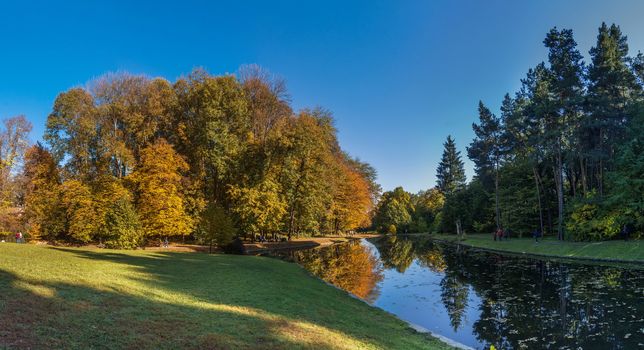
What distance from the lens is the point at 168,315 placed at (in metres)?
8.14

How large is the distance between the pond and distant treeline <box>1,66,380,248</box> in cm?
1374

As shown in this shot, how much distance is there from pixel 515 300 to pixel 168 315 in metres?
14.0

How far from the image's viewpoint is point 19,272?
10.0m

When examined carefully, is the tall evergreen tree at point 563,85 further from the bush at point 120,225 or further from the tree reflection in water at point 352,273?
the bush at point 120,225

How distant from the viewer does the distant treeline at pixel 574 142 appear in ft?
99.3

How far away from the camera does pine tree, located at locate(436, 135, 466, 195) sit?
9289 cm

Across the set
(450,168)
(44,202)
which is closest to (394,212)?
(450,168)

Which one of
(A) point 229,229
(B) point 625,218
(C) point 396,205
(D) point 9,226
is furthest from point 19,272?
(C) point 396,205

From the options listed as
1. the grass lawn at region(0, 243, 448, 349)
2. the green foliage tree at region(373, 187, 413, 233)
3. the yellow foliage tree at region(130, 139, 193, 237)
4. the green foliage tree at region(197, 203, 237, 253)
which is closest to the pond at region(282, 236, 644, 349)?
the grass lawn at region(0, 243, 448, 349)

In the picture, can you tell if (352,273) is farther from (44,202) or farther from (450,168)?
(450,168)

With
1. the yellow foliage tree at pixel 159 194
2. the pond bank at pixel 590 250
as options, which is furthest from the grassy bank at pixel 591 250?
the yellow foliage tree at pixel 159 194

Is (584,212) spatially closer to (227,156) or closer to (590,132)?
(590,132)

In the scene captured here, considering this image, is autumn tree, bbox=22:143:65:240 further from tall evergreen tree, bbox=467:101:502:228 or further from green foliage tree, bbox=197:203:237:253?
tall evergreen tree, bbox=467:101:502:228

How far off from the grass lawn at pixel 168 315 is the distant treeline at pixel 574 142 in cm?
2904
